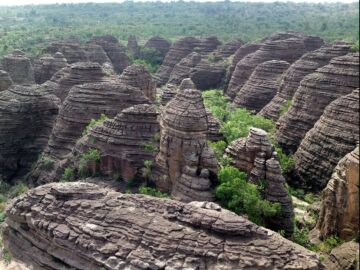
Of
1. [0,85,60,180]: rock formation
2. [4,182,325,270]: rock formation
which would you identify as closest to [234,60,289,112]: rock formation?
[0,85,60,180]: rock formation

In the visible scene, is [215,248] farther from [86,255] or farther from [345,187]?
[345,187]

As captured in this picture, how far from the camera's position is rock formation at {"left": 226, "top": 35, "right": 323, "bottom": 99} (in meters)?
49.3

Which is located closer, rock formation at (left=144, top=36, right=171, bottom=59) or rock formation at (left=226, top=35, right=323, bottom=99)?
rock formation at (left=226, top=35, right=323, bottom=99)

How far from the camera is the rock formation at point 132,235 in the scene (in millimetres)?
15422

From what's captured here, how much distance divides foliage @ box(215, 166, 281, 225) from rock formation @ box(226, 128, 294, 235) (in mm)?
498

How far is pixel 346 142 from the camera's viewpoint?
83.4 ft

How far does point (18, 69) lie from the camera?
142 feet

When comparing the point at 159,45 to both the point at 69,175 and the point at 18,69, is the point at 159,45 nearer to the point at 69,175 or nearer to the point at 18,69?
the point at 18,69

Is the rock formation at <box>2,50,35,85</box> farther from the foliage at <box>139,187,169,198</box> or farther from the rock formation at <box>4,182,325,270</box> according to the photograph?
the rock formation at <box>4,182,325,270</box>

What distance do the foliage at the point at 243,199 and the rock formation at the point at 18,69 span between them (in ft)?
93.0

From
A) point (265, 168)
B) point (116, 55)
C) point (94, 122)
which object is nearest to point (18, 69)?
point (94, 122)

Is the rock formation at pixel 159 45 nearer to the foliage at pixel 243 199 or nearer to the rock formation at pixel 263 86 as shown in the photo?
the rock formation at pixel 263 86

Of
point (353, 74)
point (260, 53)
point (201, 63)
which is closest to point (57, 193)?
point (353, 74)

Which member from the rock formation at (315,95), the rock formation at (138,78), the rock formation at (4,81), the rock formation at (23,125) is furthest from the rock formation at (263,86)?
the rock formation at (4,81)
